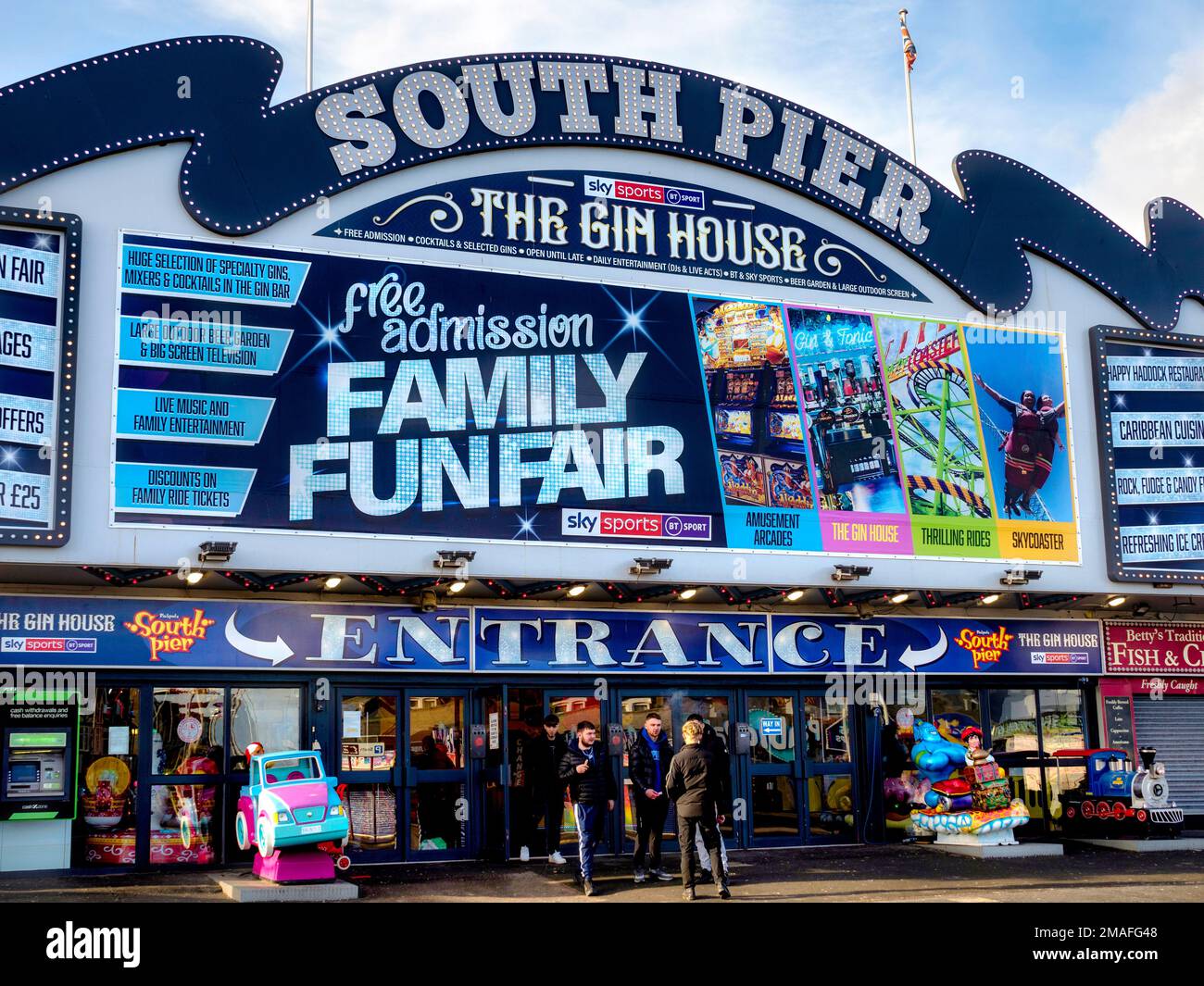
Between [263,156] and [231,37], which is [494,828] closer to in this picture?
[263,156]

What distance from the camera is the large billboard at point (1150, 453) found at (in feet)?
67.5

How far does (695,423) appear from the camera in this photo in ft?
60.7

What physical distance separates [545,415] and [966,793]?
26.0ft

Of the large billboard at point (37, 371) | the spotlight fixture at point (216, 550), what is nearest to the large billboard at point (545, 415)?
the spotlight fixture at point (216, 550)

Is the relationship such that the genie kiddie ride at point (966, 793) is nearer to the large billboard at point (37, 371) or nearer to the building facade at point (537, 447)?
the building facade at point (537, 447)

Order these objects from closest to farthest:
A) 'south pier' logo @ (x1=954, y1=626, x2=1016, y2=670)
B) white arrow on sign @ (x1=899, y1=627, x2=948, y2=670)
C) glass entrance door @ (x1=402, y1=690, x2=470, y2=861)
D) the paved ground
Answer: the paved ground, glass entrance door @ (x1=402, y1=690, x2=470, y2=861), white arrow on sign @ (x1=899, y1=627, x2=948, y2=670), 'south pier' logo @ (x1=954, y1=626, x2=1016, y2=670)

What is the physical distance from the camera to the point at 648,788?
1484 centimetres

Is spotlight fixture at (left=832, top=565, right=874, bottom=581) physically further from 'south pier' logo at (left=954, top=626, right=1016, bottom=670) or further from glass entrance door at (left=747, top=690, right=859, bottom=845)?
'south pier' logo at (left=954, top=626, right=1016, bottom=670)

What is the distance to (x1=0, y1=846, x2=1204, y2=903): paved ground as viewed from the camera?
44.8 feet

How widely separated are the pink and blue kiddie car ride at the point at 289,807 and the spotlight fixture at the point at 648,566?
4933mm

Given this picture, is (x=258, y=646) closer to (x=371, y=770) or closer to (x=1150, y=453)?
(x=371, y=770)

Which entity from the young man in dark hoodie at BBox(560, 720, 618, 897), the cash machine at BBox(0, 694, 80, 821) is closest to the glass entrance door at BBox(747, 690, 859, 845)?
the young man in dark hoodie at BBox(560, 720, 618, 897)

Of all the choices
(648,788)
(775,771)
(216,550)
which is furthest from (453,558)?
(775,771)

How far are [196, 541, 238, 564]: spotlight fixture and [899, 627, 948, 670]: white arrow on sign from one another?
33.2ft
